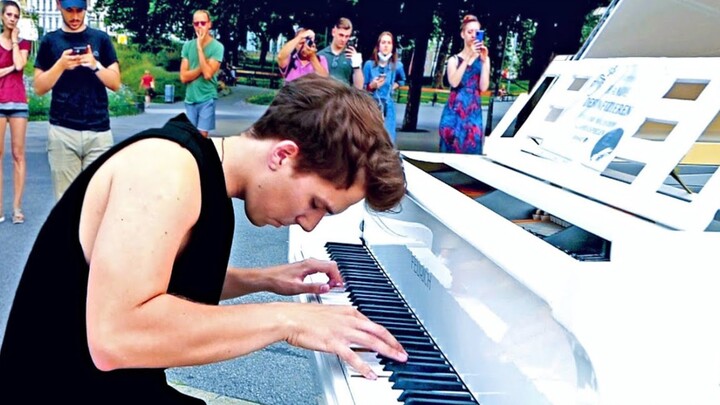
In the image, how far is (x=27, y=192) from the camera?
707 centimetres

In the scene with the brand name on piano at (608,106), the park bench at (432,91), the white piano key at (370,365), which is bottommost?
the park bench at (432,91)

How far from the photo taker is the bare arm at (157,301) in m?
1.29

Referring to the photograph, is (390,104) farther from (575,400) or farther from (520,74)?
(575,400)

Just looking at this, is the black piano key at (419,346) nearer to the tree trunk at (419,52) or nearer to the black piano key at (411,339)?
the black piano key at (411,339)

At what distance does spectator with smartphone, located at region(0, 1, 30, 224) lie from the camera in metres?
5.42

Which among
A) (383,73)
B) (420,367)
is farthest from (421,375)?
(383,73)

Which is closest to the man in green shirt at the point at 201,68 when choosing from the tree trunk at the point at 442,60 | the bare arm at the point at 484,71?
the bare arm at the point at 484,71

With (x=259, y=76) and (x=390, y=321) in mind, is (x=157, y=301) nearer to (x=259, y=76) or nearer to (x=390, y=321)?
(x=390, y=321)

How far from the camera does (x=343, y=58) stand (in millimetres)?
6738

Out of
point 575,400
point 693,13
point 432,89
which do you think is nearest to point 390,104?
point 432,89

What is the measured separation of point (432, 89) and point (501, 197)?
7.77m

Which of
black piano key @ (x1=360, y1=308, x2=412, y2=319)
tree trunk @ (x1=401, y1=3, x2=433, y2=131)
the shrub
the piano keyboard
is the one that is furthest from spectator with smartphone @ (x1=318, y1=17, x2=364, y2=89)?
black piano key @ (x1=360, y1=308, x2=412, y2=319)

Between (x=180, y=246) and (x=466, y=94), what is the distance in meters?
4.99

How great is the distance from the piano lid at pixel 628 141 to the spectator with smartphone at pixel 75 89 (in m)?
2.72
